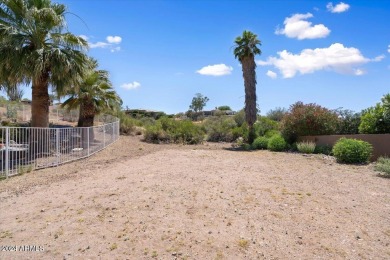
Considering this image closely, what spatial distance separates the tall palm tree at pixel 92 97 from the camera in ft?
67.2

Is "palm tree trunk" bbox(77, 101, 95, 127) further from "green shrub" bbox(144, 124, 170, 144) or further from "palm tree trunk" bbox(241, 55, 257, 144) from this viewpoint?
"palm tree trunk" bbox(241, 55, 257, 144)

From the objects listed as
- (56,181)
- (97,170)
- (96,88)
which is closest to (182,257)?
(56,181)

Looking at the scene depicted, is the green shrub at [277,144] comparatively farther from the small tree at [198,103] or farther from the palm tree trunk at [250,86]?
the small tree at [198,103]

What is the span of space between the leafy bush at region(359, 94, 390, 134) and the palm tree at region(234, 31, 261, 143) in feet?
27.8

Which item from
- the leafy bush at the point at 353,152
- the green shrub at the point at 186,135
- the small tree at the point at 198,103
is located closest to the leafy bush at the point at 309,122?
the leafy bush at the point at 353,152

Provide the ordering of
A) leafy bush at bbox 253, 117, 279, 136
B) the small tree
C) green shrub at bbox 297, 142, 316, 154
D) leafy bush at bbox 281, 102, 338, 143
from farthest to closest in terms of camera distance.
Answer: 1. the small tree
2. leafy bush at bbox 253, 117, 279, 136
3. leafy bush at bbox 281, 102, 338, 143
4. green shrub at bbox 297, 142, 316, 154

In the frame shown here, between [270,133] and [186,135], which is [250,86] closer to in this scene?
[270,133]

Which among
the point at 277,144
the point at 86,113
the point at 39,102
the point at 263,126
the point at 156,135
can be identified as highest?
the point at 39,102

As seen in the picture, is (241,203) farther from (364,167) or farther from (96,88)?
(96,88)

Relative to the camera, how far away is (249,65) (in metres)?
23.6

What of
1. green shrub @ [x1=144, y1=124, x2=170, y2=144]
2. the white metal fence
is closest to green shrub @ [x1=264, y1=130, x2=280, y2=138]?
green shrub @ [x1=144, y1=124, x2=170, y2=144]

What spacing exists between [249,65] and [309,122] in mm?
7035

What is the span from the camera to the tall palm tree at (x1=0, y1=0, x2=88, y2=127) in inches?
540

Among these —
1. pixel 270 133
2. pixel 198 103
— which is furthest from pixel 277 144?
pixel 198 103
